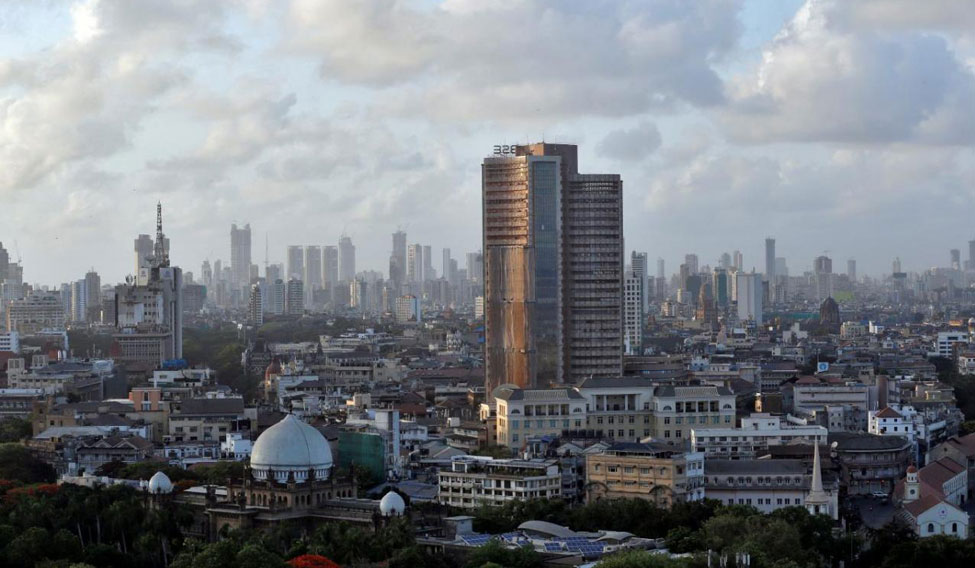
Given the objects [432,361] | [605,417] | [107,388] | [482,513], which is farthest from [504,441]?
[432,361]

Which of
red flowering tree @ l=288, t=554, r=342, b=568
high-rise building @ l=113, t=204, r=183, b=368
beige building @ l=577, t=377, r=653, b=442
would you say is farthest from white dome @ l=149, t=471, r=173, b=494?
high-rise building @ l=113, t=204, r=183, b=368

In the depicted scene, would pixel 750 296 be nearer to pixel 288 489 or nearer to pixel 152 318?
pixel 152 318

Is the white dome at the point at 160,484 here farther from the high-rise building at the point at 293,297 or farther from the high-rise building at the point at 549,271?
the high-rise building at the point at 293,297

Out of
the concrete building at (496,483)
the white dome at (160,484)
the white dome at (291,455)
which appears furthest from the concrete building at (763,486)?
the white dome at (160,484)

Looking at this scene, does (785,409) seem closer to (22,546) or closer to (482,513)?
(482,513)

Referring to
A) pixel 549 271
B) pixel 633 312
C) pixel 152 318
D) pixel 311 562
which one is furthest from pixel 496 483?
pixel 633 312

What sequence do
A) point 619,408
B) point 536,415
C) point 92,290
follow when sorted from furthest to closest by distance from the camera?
point 92,290 < point 619,408 < point 536,415
